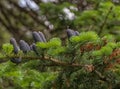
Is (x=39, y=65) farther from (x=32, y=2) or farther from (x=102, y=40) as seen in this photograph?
(x=32, y=2)

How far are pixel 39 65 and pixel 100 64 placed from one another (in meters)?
0.37

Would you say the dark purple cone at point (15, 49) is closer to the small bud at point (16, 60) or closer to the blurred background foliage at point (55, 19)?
the small bud at point (16, 60)

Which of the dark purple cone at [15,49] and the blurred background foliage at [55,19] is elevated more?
the blurred background foliage at [55,19]

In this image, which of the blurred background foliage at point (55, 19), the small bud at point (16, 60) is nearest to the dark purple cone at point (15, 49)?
the small bud at point (16, 60)

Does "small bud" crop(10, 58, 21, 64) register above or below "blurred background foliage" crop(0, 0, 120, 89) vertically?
below

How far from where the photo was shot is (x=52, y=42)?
2328 mm

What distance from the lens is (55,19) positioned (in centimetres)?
538

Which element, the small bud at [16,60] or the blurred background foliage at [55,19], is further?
the blurred background foliage at [55,19]

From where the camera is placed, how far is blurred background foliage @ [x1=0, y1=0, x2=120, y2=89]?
2991 millimetres

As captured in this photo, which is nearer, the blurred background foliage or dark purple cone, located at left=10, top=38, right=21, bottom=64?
dark purple cone, located at left=10, top=38, right=21, bottom=64

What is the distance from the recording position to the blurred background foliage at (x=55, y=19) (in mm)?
2991

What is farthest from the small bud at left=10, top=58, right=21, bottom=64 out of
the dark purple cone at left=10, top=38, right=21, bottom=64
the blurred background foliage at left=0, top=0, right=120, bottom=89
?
the blurred background foliage at left=0, top=0, right=120, bottom=89

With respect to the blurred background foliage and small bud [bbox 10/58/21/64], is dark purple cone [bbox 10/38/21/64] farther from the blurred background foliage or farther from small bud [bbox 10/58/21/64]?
the blurred background foliage

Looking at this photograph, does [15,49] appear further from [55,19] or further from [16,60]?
[55,19]
